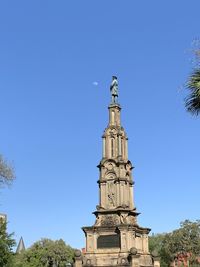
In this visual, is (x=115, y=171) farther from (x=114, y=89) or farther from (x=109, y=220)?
(x=114, y=89)

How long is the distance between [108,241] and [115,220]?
1888 mm

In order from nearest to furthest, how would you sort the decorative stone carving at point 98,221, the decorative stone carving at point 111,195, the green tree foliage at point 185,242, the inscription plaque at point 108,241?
the inscription plaque at point 108,241, the decorative stone carving at point 98,221, the decorative stone carving at point 111,195, the green tree foliage at point 185,242

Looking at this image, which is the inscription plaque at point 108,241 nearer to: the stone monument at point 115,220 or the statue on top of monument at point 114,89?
the stone monument at point 115,220

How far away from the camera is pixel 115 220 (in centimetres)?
3700

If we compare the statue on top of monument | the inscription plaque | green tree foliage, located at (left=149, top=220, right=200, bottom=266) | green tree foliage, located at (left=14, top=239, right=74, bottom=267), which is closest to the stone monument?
the inscription plaque

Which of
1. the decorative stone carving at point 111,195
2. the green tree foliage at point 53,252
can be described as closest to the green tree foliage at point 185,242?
the green tree foliage at point 53,252

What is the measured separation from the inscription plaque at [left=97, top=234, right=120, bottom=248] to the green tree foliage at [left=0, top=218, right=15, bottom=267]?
→ 9.40 metres

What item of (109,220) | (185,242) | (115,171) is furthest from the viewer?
(185,242)

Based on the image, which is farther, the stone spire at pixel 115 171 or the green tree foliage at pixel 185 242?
the green tree foliage at pixel 185 242

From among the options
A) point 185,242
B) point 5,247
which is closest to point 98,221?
point 5,247

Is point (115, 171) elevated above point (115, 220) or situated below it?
above

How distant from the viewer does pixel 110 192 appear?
1510 inches

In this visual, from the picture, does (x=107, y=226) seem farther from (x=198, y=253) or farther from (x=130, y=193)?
(x=198, y=253)

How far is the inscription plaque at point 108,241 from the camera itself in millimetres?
36031
